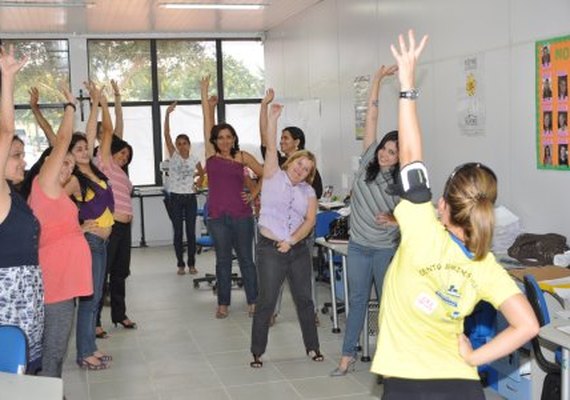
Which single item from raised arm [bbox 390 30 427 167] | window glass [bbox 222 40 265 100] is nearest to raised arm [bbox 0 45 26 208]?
raised arm [bbox 390 30 427 167]

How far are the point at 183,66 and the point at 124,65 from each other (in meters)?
0.90

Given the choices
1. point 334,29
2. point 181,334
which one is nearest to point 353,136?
point 334,29

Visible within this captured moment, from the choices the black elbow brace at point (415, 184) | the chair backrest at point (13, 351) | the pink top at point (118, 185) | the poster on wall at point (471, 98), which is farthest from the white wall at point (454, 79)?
the chair backrest at point (13, 351)

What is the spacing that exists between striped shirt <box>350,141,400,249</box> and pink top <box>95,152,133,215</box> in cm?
198

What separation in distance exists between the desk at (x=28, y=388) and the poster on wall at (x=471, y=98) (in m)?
3.94

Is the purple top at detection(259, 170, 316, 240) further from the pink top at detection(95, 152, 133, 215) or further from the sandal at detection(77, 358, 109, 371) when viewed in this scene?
the sandal at detection(77, 358, 109, 371)

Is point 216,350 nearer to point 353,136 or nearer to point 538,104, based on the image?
point 538,104

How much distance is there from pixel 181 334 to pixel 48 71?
21.0 ft

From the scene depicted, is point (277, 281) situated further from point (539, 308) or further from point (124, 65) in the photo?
point (124, 65)

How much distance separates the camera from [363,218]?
15.2ft

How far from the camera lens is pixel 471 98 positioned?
18.5 feet

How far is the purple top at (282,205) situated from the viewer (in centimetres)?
488

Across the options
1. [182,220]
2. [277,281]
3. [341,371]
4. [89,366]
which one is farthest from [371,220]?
[182,220]

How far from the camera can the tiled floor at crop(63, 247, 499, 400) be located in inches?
184
